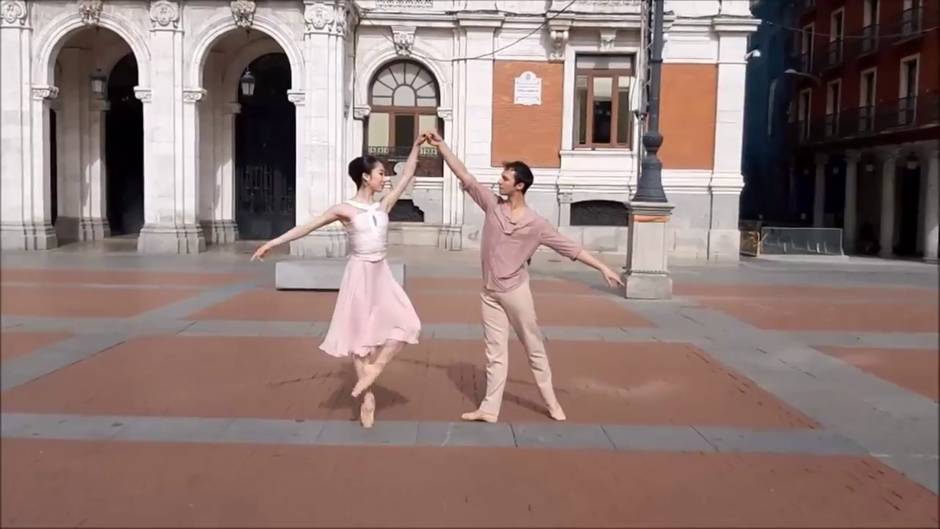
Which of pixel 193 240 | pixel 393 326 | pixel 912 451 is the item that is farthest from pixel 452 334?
pixel 193 240

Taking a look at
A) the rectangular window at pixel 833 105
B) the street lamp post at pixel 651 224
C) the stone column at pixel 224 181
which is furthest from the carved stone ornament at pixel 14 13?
the rectangular window at pixel 833 105

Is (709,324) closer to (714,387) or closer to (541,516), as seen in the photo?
(714,387)

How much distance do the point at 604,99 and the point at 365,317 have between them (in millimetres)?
19336

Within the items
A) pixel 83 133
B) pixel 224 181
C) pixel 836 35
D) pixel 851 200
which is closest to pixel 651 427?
pixel 224 181

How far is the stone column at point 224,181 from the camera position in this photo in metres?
24.2

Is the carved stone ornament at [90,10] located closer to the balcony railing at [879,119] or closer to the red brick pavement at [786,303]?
the red brick pavement at [786,303]

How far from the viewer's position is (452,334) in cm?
1028

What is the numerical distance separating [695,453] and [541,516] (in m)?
1.63

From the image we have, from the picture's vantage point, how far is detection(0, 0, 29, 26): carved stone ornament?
20.2 metres

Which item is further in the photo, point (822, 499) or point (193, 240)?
point (193, 240)

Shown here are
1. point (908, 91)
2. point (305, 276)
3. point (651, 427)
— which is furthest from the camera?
point (908, 91)

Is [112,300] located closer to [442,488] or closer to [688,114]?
[442,488]

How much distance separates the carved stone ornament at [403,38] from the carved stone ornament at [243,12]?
440cm

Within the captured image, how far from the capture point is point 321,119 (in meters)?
20.4
